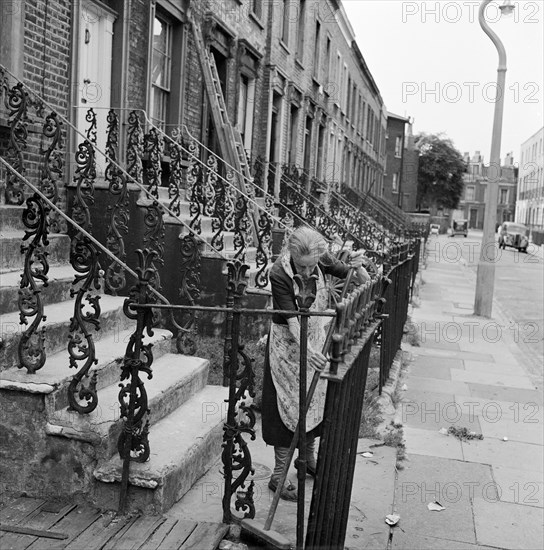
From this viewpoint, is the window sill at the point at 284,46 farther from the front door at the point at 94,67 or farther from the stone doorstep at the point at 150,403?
the stone doorstep at the point at 150,403

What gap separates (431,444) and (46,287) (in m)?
3.43

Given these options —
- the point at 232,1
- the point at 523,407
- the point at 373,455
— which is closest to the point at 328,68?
the point at 232,1

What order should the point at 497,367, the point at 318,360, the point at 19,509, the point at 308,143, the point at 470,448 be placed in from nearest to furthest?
the point at 318,360
the point at 19,509
the point at 470,448
the point at 497,367
the point at 308,143

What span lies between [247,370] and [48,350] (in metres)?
1.66

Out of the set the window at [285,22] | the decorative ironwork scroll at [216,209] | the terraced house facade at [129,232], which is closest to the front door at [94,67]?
the terraced house facade at [129,232]

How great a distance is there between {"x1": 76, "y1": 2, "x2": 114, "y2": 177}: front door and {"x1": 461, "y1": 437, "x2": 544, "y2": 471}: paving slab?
5695mm

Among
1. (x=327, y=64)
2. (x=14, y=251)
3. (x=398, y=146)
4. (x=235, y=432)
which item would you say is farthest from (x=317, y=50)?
(x=398, y=146)

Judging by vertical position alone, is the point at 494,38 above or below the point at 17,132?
above

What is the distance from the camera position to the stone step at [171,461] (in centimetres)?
378

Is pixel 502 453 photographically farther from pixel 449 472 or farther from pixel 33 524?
pixel 33 524

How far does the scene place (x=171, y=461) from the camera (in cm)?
399

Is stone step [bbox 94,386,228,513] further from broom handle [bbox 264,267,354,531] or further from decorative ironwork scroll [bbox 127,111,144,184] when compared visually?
decorative ironwork scroll [bbox 127,111,144,184]

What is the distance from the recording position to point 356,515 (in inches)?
166

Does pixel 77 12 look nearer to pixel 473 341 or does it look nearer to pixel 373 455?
pixel 373 455
